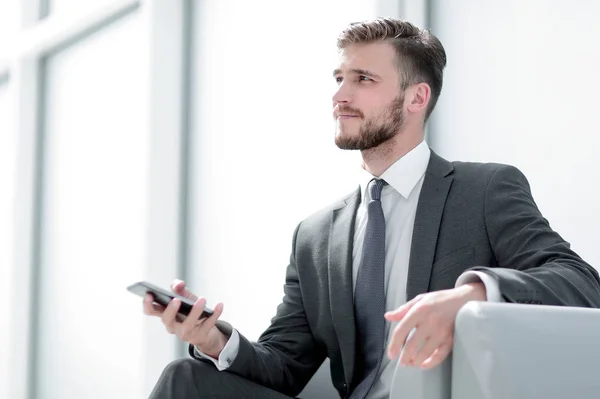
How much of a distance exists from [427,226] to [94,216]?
2988 mm

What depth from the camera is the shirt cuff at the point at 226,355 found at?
2.03 m

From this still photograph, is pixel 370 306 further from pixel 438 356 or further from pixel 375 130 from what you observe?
pixel 438 356

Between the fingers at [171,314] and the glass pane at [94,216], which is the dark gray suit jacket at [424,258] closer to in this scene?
the fingers at [171,314]

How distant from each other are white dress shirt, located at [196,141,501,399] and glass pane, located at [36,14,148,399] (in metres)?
1.94

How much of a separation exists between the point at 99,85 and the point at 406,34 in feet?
8.79

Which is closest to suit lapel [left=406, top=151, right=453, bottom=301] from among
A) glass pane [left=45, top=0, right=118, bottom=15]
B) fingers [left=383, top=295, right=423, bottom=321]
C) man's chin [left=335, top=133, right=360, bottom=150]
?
man's chin [left=335, top=133, right=360, bottom=150]

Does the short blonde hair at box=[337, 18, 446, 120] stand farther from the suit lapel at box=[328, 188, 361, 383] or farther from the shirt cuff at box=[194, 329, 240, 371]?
the shirt cuff at box=[194, 329, 240, 371]

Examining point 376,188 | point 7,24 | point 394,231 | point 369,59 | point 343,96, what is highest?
point 7,24

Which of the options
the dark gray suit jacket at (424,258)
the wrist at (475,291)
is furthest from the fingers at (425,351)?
the dark gray suit jacket at (424,258)

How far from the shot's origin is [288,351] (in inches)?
90.4

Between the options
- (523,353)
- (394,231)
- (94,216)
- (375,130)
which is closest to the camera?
(523,353)

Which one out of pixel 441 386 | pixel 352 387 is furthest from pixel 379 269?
pixel 441 386

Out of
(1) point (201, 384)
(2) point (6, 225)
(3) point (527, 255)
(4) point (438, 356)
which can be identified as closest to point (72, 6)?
(2) point (6, 225)

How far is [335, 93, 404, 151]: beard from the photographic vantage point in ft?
7.64
